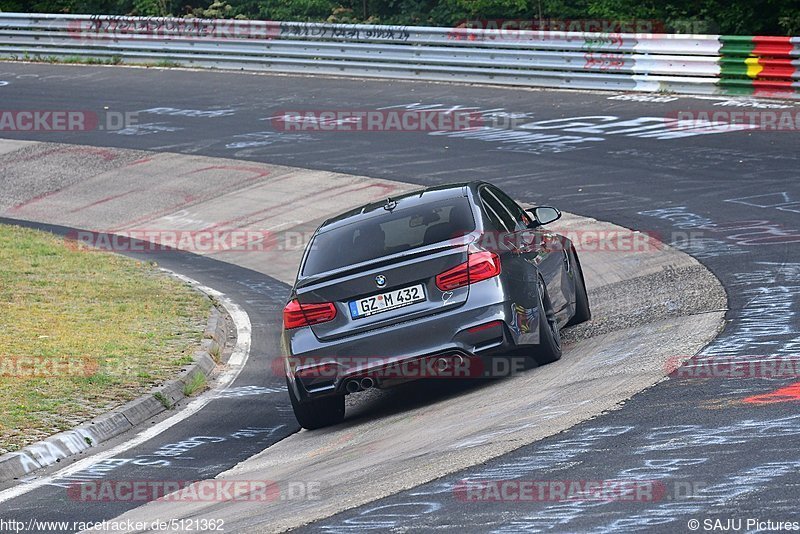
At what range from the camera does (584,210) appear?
1681cm

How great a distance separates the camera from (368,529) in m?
6.21

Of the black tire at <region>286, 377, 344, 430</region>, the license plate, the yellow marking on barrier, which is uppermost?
the yellow marking on barrier

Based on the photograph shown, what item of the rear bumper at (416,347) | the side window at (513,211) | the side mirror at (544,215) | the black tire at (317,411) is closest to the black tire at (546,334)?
the rear bumper at (416,347)

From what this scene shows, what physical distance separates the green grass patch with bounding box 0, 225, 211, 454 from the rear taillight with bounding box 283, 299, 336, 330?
1862mm

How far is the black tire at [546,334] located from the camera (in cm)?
954

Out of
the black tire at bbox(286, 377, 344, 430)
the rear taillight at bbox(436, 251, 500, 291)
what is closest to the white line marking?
the black tire at bbox(286, 377, 344, 430)

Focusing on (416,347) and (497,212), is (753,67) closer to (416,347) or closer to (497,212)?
(497,212)

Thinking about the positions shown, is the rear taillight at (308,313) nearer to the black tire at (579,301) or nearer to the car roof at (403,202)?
the car roof at (403,202)

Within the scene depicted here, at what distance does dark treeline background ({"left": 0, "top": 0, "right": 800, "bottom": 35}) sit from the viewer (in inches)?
1072

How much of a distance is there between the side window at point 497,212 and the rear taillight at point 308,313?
5.00 ft

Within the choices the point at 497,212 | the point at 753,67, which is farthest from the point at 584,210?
the point at 753,67

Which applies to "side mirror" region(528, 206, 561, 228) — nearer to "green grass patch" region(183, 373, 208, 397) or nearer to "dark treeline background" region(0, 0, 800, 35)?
"green grass patch" region(183, 373, 208, 397)

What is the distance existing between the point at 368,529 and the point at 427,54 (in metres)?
23.2

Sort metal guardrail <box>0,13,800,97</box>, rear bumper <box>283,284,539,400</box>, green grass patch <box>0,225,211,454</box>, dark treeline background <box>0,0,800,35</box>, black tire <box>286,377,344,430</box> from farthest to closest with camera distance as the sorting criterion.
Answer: dark treeline background <box>0,0,800,35</box>, metal guardrail <box>0,13,800,97</box>, green grass patch <box>0,225,211,454</box>, black tire <box>286,377,344,430</box>, rear bumper <box>283,284,539,400</box>
